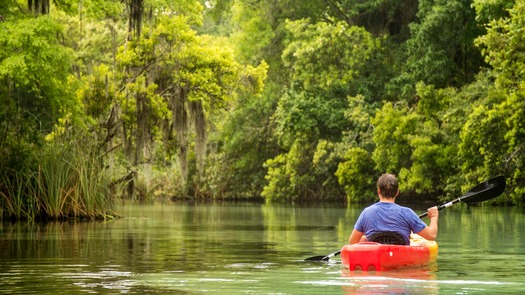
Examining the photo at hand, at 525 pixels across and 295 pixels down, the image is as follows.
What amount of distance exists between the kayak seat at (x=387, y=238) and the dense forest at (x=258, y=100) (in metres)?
13.6

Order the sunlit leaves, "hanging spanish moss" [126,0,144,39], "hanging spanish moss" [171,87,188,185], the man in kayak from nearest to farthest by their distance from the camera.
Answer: the man in kayak, "hanging spanish moss" [126,0,144,39], "hanging spanish moss" [171,87,188,185], the sunlit leaves

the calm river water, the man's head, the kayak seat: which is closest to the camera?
the calm river water

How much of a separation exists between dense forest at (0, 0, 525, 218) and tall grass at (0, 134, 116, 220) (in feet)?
0.18

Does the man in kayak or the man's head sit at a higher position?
the man's head

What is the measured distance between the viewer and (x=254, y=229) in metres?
29.1

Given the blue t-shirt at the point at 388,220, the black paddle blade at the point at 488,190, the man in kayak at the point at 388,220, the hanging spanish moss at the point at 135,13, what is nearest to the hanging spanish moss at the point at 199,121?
the hanging spanish moss at the point at 135,13

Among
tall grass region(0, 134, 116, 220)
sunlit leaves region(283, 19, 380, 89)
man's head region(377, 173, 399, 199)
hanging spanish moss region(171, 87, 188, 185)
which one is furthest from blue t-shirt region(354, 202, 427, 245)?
sunlit leaves region(283, 19, 380, 89)

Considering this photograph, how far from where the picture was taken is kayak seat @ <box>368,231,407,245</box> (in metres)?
15.2

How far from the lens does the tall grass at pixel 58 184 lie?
93.9 ft

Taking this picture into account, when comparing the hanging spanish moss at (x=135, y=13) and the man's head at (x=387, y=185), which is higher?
the hanging spanish moss at (x=135, y=13)

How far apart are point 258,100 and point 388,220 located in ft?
165

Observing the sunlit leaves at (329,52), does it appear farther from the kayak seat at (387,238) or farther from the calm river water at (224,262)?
the kayak seat at (387,238)

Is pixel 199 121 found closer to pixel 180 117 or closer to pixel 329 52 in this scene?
pixel 180 117

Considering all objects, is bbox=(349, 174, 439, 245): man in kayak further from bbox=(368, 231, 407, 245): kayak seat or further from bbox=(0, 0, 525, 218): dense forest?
bbox=(0, 0, 525, 218): dense forest
